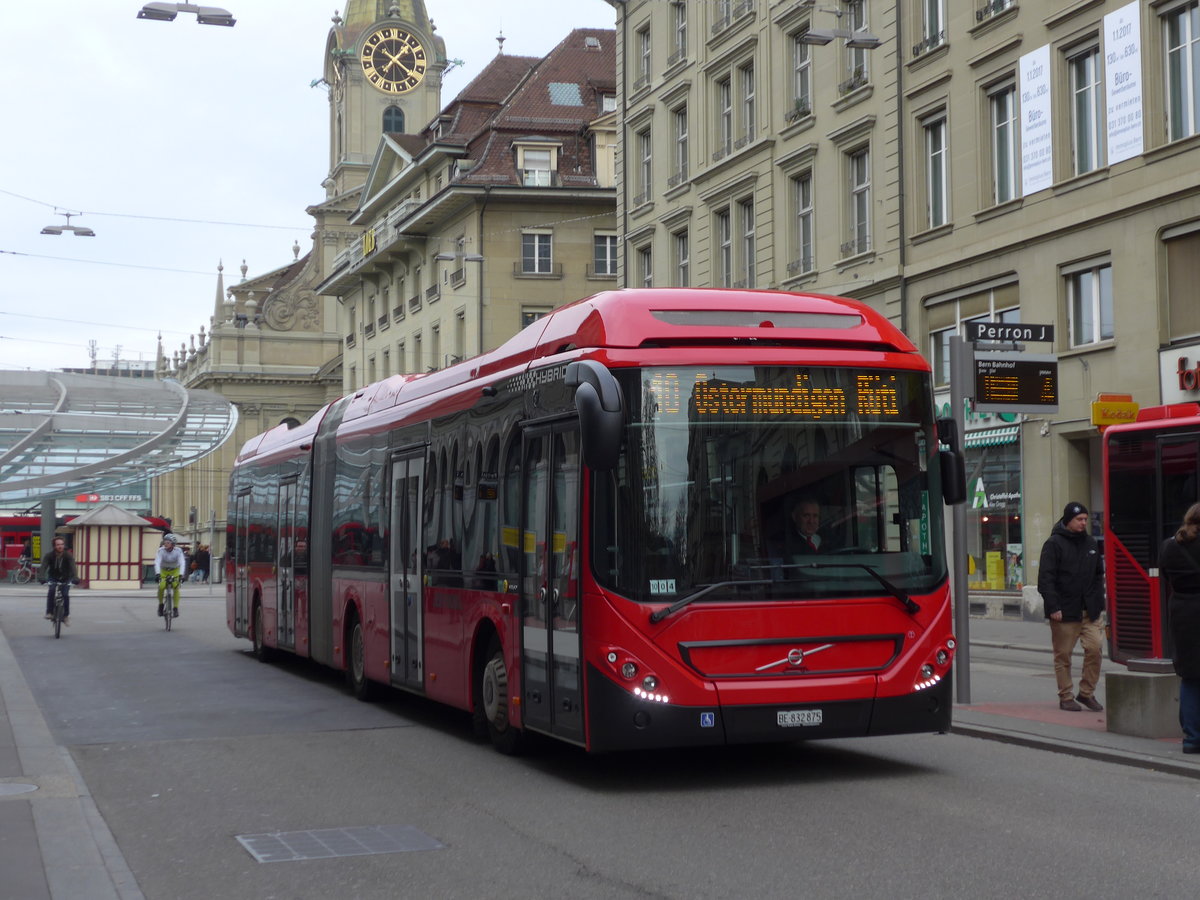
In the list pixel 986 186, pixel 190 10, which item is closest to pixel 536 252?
pixel 986 186

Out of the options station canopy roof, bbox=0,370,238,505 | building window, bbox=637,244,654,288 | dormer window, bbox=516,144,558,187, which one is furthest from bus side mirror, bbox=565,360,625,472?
dormer window, bbox=516,144,558,187

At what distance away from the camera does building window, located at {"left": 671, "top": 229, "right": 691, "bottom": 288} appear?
40.8 meters

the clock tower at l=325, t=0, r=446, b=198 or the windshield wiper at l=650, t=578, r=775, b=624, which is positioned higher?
the clock tower at l=325, t=0, r=446, b=198

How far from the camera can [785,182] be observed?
3588 cm

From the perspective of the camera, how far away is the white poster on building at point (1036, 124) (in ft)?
89.5

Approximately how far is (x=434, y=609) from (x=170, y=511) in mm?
111902

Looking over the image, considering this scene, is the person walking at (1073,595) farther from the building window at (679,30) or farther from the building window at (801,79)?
the building window at (679,30)

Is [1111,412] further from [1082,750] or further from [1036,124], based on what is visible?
[1082,750]

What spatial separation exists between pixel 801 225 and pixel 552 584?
26376 millimetres

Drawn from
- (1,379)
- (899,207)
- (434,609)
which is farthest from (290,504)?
(1,379)

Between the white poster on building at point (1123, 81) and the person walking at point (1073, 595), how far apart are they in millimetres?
13183

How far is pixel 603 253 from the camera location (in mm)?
59281

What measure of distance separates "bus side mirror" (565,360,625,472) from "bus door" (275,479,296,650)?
34.0 feet

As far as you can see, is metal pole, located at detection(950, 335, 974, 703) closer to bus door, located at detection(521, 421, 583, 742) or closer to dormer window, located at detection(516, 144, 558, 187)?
bus door, located at detection(521, 421, 583, 742)
